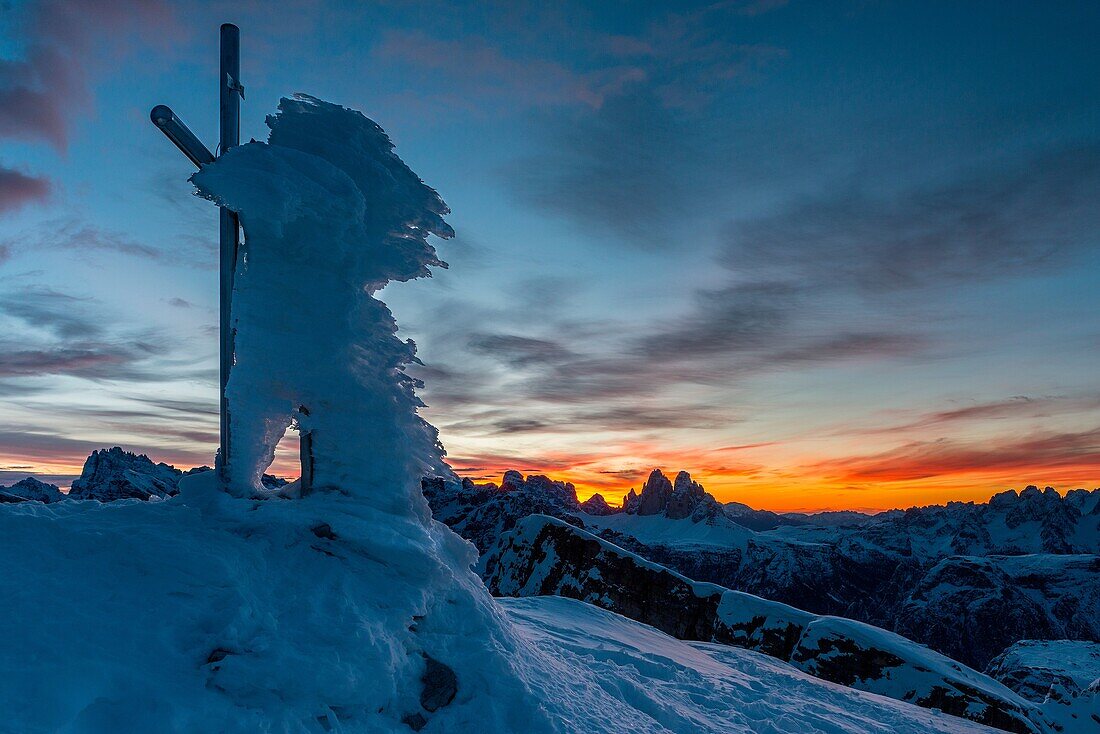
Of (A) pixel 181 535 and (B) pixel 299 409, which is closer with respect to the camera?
(A) pixel 181 535

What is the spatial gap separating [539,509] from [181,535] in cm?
19085

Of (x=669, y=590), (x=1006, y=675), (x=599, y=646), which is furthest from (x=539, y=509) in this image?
(x=599, y=646)

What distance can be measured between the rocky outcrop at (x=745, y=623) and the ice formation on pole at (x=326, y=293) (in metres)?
22.6

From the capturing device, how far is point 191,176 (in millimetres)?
7445

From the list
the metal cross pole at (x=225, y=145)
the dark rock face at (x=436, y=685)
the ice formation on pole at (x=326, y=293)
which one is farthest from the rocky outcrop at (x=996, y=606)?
the metal cross pole at (x=225, y=145)

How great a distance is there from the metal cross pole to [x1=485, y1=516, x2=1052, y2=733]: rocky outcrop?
978 inches

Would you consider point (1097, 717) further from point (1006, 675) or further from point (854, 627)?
point (1006, 675)

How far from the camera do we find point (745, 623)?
2919 cm

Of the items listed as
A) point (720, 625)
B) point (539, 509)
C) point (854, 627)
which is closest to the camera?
point (854, 627)

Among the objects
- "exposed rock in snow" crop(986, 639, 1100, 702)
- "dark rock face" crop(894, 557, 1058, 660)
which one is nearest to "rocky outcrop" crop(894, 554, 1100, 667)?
"dark rock face" crop(894, 557, 1058, 660)

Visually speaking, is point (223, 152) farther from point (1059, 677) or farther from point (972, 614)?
point (972, 614)

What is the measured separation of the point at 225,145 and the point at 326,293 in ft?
7.98

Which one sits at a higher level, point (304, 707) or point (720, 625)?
point (304, 707)

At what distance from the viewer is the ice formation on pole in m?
7.67
